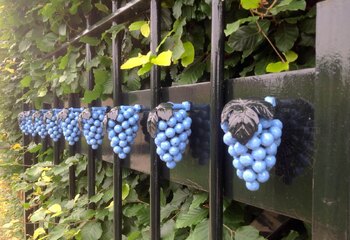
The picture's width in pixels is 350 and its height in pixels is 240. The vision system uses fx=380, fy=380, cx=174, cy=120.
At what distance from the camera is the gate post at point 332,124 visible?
61 cm

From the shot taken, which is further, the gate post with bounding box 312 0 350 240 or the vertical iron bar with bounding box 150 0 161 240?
the vertical iron bar with bounding box 150 0 161 240

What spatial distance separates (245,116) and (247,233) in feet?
1.38

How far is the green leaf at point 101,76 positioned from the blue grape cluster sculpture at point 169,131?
2.52 ft

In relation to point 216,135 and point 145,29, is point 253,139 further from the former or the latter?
point 145,29

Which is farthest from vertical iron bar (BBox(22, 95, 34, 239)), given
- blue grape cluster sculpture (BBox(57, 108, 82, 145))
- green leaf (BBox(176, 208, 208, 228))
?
green leaf (BBox(176, 208, 208, 228))

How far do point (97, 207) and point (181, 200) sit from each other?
2.32 ft

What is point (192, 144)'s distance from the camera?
3.33ft

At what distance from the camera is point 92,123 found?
1.41m

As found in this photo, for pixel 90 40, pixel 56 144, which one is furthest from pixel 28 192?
pixel 90 40

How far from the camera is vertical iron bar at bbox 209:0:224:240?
87 centimetres

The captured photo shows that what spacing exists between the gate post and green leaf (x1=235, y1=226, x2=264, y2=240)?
27 cm

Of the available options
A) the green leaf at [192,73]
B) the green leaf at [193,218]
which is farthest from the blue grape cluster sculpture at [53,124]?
the green leaf at [193,218]

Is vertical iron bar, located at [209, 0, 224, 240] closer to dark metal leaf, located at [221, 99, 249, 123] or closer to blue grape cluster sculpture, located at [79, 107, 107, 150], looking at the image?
dark metal leaf, located at [221, 99, 249, 123]

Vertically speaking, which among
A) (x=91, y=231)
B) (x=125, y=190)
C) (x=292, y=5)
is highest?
(x=292, y=5)
